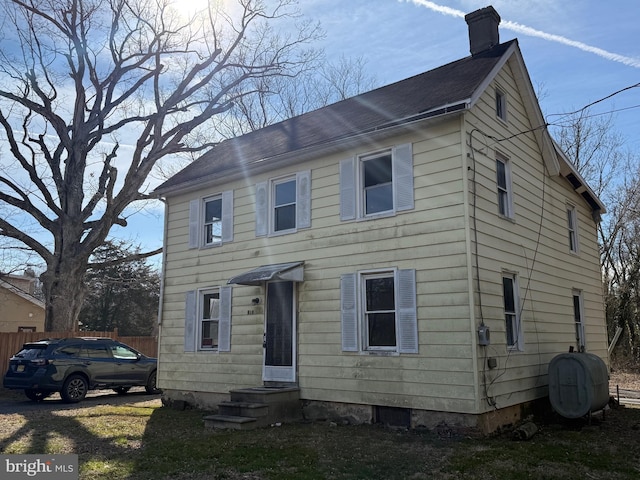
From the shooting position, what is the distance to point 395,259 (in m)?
9.35

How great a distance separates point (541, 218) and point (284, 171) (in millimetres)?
5809

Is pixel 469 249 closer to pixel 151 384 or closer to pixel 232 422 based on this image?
pixel 232 422

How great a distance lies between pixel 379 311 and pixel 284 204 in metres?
3.42

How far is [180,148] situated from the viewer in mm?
22219

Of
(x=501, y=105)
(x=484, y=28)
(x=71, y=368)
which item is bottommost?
(x=71, y=368)

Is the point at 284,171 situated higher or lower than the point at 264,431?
higher

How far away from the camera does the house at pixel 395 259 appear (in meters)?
8.73

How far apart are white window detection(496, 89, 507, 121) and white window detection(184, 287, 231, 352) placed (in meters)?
7.06

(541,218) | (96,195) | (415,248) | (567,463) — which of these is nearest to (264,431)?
(415,248)

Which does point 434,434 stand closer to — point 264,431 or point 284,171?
point 264,431

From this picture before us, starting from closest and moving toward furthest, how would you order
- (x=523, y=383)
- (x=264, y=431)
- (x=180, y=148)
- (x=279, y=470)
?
(x=279, y=470) → (x=264, y=431) → (x=523, y=383) → (x=180, y=148)

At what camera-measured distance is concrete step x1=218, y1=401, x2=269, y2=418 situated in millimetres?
9414

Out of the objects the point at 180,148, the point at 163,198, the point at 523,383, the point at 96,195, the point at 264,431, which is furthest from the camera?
the point at 180,148

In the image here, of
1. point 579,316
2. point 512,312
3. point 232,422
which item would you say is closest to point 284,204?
point 232,422
